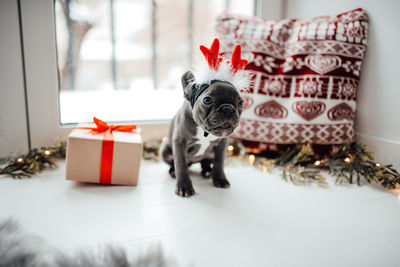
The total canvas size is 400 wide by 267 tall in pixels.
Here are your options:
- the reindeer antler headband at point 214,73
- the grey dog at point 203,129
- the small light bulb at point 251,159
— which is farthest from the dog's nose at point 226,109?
the small light bulb at point 251,159

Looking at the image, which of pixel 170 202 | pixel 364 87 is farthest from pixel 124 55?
pixel 364 87

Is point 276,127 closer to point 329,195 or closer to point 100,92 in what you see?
point 329,195

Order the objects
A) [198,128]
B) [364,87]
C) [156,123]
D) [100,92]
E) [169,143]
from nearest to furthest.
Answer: [198,128] → [169,143] → [364,87] → [156,123] → [100,92]

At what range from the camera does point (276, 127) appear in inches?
54.2

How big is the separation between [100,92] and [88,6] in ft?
1.64

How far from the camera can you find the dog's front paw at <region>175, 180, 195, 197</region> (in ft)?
3.51

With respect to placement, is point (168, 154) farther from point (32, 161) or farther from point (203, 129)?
point (32, 161)

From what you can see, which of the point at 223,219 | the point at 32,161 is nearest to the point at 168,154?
the point at 223,219

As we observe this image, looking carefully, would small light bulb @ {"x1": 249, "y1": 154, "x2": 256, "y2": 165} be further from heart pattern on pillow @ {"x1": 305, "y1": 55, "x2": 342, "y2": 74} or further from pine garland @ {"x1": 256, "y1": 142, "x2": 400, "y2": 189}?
heart pattern on pillow @ {"x1": 305, "y1": 55, "x2": 342, "y2": 74}

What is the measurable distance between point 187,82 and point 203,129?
0.60ft

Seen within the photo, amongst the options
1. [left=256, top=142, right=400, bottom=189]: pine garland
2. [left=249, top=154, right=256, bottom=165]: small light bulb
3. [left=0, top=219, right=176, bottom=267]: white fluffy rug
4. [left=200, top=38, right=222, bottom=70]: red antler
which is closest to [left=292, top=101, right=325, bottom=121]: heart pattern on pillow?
[left=256, top=142, right=400, bottom=189]: pine garland

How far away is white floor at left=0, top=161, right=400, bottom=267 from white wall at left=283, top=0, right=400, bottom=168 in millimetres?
262

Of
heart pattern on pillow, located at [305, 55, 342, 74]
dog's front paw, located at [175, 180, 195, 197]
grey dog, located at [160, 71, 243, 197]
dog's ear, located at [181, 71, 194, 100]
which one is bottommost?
dog's front paw, located at [175, 180, 195, 197]

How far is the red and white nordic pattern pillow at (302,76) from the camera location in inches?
51.8
